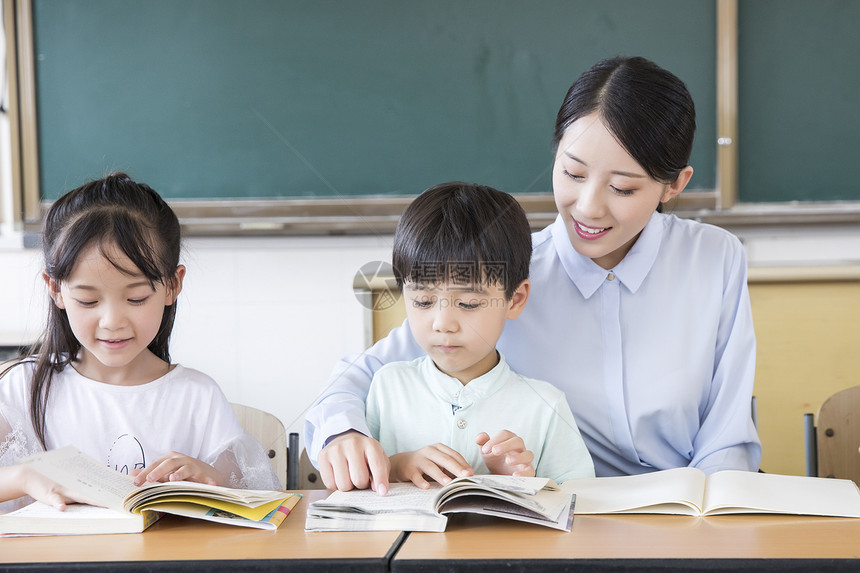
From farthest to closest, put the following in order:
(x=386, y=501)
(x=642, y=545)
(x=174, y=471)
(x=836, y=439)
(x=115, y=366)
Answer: (x=836, y=439), (x=115, y=366), (x=174, y=471), (x=386, y=501), (x=642, y=545)

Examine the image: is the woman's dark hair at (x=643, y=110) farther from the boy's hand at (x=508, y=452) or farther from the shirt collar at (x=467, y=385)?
the boy's hand at (x=508, y=452)

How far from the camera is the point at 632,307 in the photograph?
1.26 m

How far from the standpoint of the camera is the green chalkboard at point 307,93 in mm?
2246

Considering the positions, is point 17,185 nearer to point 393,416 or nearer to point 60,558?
point 393,416

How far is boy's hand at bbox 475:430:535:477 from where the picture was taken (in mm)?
880

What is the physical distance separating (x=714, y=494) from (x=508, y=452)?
0.77 feet

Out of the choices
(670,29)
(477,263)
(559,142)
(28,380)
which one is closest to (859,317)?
(670,29)

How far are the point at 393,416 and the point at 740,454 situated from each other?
0.55 meters

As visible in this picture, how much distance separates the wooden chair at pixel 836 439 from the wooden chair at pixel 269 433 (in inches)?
37.8

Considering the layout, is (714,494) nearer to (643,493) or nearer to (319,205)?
(643,493)

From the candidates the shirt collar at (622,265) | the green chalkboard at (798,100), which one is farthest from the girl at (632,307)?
the green chalkboard at (798,100)

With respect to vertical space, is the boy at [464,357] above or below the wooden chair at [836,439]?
above

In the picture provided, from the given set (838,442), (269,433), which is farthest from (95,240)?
(838,442)

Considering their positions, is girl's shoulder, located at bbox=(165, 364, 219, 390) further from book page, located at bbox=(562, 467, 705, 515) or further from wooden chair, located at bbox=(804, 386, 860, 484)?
wooden chair, located at bbox=(804, 386, 860, 484)
